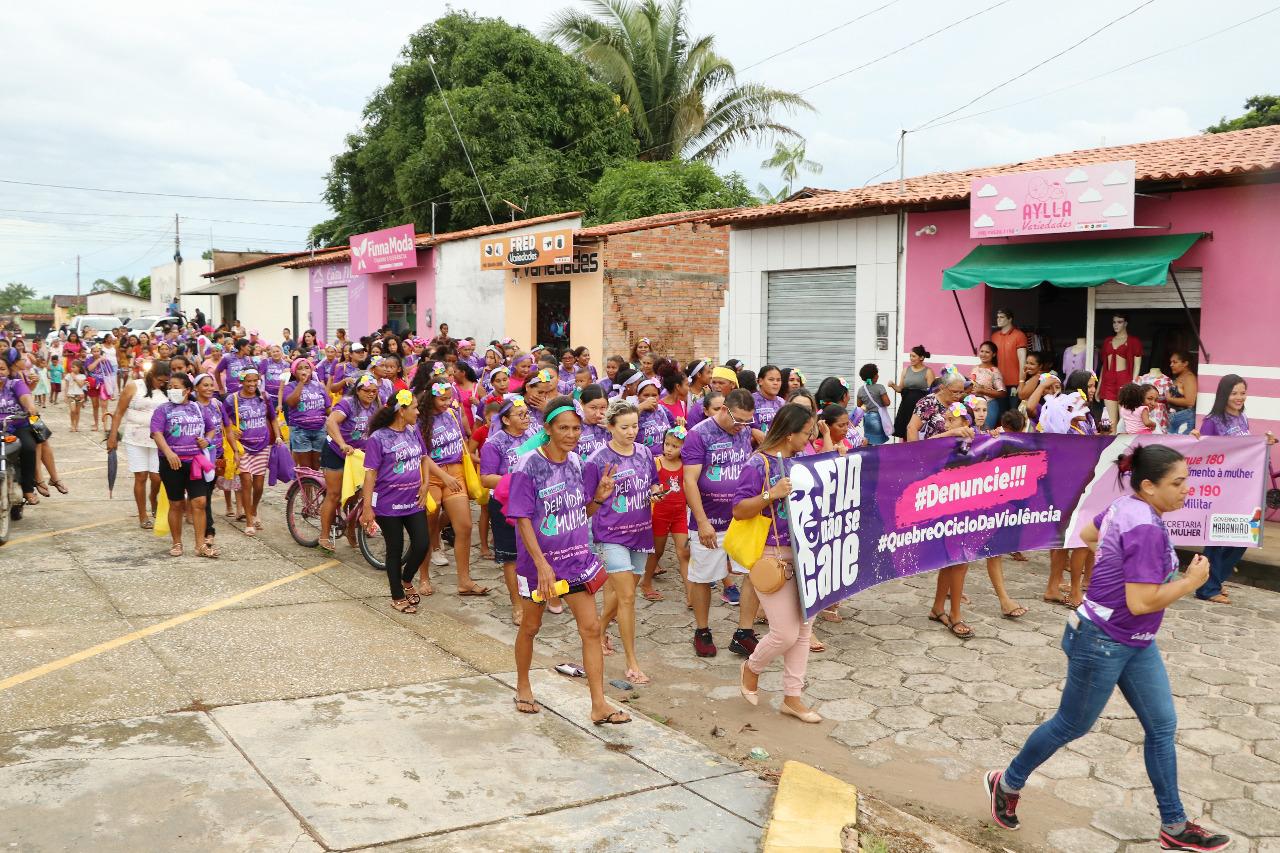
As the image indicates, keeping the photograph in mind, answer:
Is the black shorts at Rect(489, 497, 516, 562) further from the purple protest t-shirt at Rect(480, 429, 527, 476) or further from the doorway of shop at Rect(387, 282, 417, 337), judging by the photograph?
the doorway of shop at Rect(387, 282, 417, 337)

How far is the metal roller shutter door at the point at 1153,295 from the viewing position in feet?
39.6

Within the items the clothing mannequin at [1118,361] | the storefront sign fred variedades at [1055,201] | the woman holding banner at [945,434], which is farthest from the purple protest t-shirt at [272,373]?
the clothing mannequin at [1118,361]

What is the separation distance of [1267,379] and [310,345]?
15997 millimetres

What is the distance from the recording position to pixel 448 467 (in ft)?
28.7

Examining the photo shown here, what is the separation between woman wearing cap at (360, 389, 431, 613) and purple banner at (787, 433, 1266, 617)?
3124mm

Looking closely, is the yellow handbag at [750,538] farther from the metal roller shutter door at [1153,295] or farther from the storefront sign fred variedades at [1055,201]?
the metal roller shutter door at [1153,295]

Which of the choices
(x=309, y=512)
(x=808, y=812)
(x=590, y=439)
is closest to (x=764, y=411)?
(x=590, y=439)

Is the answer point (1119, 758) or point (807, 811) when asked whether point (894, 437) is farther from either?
point (807, 811)

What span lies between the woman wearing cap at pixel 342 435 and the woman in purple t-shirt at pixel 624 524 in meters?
3.47

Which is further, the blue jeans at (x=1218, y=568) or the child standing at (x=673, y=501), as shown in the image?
the blue jeans at (x=1218, y=568)

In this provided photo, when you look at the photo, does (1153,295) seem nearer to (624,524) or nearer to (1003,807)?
(624,524)

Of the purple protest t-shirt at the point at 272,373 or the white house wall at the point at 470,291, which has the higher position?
the white house wall at the point at 470,291

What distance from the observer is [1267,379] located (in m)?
11.4

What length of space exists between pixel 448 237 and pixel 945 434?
19002 mm
